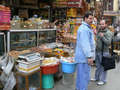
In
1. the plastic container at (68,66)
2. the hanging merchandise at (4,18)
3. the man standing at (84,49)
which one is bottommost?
the plastic container at (68,66)

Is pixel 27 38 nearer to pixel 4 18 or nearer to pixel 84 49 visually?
pixel 4 18

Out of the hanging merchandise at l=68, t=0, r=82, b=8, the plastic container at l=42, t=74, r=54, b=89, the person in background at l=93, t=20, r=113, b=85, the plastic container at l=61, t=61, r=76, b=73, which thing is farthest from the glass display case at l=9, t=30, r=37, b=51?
the hanging merchandise at l=68, t=0, r=82, b=8

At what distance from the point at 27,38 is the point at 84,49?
86.8 inches

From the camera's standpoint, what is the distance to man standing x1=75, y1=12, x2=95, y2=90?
318 cm

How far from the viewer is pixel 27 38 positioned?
4641 millimetres

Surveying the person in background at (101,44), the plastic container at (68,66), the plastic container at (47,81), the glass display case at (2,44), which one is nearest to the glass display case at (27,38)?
the glass display case at (2,44)

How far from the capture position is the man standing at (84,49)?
125 inches

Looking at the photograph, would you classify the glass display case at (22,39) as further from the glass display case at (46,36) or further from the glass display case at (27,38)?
the glass display case at (46,36)

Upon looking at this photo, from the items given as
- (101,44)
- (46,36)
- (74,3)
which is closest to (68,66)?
(101,44)

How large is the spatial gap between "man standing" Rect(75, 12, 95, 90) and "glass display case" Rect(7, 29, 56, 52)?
1882 mm

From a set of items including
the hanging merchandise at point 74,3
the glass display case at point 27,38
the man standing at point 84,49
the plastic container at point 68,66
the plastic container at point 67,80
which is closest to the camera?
the man standing at point 84,49

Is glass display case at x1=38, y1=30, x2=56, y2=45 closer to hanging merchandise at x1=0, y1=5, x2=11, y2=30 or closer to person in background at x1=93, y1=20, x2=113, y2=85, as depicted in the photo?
hanging merchandise at x1=0, y1=5, x2=11, y2=30

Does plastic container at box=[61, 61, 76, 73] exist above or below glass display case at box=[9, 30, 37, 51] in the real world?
below

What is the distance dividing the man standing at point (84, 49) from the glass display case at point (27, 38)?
188 cm
